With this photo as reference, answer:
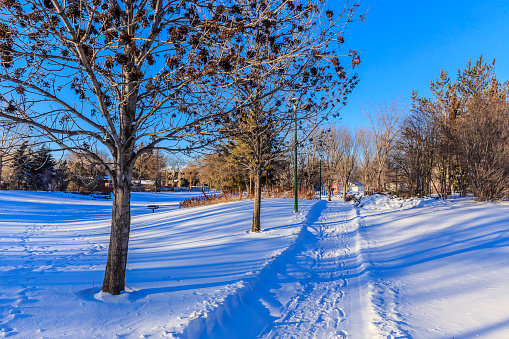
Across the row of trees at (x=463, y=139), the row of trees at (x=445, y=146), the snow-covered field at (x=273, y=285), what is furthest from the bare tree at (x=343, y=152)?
the snow-covered field at (x=273, y=285)

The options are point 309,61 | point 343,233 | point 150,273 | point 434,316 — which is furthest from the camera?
point 343,233

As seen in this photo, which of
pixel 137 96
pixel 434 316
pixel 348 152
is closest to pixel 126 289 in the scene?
pixel 137 96

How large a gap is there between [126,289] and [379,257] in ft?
18.4

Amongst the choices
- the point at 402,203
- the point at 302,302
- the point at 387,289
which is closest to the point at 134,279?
the point at 302,302

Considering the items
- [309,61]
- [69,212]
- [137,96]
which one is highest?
[309,61]

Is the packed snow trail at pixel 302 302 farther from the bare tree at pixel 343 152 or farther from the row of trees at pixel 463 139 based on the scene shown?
the bare tree at pixel 343 152

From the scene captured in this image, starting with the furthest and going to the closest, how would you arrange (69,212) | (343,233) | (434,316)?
(69,212), (343,233), (434,316)

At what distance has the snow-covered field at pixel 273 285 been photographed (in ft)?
10.6

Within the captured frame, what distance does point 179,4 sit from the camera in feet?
14.0

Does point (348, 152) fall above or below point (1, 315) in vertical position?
above

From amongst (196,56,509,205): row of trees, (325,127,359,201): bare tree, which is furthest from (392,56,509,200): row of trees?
(325,127,359,201): bare tree

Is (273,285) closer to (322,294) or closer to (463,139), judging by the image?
(322,294)

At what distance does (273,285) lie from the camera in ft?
16.0

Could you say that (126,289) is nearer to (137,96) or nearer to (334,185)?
(137,96)
